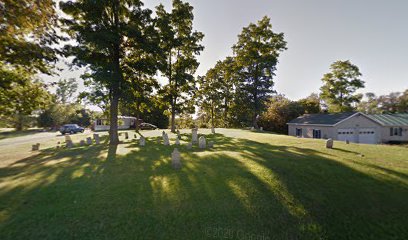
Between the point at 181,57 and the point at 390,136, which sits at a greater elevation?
the point at 181,57

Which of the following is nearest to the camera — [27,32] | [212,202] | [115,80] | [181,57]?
[212,202]

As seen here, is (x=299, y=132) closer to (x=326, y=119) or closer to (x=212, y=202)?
(x=326, y=119)

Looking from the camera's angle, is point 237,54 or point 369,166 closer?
point 369,166

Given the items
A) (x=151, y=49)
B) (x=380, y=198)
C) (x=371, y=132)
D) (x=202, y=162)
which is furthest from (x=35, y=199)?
(x=371, y=132)

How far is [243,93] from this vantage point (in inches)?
1459

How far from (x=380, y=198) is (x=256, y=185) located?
4.19 metres

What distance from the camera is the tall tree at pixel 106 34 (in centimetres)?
1482

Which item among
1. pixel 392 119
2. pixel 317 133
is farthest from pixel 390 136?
pixel 317 133

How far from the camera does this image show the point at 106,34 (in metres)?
14.3

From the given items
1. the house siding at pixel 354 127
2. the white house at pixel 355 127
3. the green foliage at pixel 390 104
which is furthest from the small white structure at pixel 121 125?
the green foliage at pixel 390 104

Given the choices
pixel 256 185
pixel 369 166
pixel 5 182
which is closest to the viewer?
pixel 256 185

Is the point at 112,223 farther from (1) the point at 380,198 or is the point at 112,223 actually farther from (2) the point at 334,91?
(2) the point at 334,91

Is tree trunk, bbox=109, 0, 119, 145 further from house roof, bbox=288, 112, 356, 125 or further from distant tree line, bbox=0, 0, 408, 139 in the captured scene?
house roof, bbox=288, 112, 356, 125

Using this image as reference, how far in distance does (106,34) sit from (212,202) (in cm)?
1413
